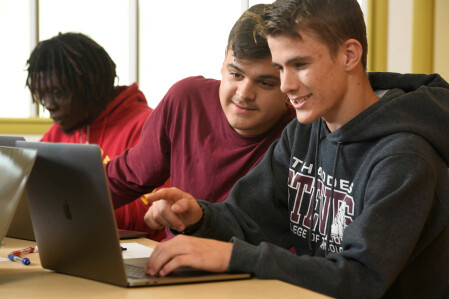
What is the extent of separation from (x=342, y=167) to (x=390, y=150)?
16 cm

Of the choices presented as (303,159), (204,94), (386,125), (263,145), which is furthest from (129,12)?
(386,125)

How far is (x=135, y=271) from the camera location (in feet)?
3.43

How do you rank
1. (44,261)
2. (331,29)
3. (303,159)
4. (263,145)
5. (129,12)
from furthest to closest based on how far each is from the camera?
(129,12) < (263,145) < (303,159) < (331,29) < (44,261)

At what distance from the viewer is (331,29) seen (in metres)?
1.27

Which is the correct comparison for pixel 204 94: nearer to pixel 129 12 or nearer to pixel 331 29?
pixel 331 29

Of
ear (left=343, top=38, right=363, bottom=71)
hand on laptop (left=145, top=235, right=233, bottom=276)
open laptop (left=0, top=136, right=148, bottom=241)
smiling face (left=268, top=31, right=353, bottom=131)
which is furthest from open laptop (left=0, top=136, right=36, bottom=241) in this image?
ear (left=343, top=38, right=363, bottom=71)

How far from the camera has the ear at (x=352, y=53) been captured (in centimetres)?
128

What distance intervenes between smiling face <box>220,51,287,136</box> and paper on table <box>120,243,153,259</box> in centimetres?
41

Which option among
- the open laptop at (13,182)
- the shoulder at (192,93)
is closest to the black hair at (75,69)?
the shoulder at (192,93)

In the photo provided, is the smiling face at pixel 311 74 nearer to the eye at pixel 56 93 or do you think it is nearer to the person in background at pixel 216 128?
the person in background at pixel 216 128

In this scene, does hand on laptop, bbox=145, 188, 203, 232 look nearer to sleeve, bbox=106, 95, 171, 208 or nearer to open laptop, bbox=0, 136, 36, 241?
open laptop, bbox=0, 136, 36, 241

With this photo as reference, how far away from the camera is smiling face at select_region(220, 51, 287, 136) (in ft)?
5.12

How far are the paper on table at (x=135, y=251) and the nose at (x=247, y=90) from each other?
44 cm

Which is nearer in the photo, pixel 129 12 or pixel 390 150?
pixel 390 150
